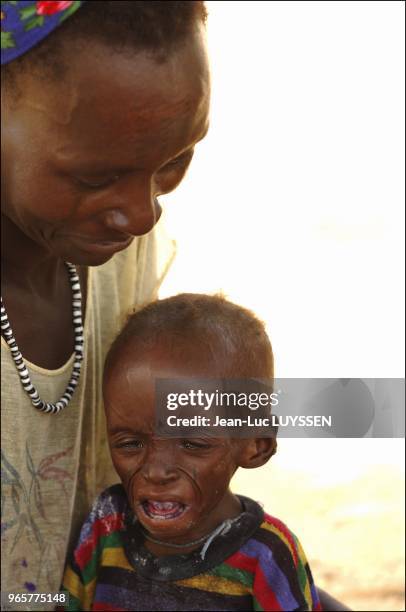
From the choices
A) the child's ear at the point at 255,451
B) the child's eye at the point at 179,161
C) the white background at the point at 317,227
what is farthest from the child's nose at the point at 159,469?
the white background at the point at 317,227

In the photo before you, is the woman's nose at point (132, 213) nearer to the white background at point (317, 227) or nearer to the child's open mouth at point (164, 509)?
the child's open mouth at point (164, 509)

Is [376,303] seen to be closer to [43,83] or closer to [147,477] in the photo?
[147,477]

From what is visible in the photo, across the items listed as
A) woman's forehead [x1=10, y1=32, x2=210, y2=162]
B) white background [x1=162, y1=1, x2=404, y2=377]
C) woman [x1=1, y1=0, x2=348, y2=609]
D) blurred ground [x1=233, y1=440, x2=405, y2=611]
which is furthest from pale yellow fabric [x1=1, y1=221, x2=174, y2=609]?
white background [x1=162, y1=1, x2=404, y2=377]

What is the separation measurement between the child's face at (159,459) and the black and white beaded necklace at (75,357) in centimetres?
13

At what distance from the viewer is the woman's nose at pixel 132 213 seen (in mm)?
1879

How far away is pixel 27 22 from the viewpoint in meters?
1.74

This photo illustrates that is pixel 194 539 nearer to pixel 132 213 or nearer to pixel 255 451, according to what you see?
pixel 255 451

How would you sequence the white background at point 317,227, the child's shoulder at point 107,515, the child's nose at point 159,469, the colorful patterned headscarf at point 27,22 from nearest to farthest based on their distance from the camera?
the colorful patterned headscarf at point 27,22 < the child's nose at point 159,469 < the child's shoulder at point 107,515 < the white background at point 317,227

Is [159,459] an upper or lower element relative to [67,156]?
lower

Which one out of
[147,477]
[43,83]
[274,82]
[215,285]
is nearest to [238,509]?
[147,477]

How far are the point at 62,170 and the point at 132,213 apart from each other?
0.14m

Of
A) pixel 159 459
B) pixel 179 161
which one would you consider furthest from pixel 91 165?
pixel 159 459

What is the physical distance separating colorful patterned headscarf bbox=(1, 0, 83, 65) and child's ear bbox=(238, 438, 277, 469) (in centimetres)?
93

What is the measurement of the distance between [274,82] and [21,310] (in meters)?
6.78
